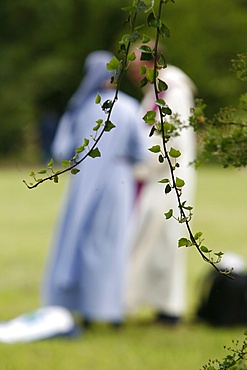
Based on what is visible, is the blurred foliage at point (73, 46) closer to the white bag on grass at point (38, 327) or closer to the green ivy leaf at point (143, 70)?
the white bag on grass at point (38, 327)

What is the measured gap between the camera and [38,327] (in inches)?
272

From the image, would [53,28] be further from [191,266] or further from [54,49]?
[191,266]

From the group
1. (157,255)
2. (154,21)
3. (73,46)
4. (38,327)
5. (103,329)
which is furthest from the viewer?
(73,46)

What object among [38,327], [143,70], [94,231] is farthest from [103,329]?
[143,70]

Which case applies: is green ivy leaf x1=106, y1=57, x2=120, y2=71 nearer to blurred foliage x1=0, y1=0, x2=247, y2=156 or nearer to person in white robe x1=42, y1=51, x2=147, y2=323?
person in white robe x1=42, y1=51, x2=147, y2=323

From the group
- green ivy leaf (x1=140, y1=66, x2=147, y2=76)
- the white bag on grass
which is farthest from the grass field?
green ivy leaf (x1=140, y1=66, x2=147, y2=76)

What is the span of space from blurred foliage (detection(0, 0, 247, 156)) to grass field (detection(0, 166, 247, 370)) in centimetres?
2239

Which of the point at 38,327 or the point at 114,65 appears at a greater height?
the point at 38,327

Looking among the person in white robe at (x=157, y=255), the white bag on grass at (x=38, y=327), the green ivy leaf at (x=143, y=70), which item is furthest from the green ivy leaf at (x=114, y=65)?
the person in white robe at (x=157, y=255)

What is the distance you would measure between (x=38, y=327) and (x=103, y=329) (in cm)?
87

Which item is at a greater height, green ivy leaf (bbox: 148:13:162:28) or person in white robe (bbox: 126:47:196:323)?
person in white robe (bbox: 126:47:196:323)

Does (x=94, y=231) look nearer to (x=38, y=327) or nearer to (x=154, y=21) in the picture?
(x=38, y=327)

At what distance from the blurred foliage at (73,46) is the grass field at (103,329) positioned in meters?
22.4

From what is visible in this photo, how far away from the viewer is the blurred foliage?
135 feet
